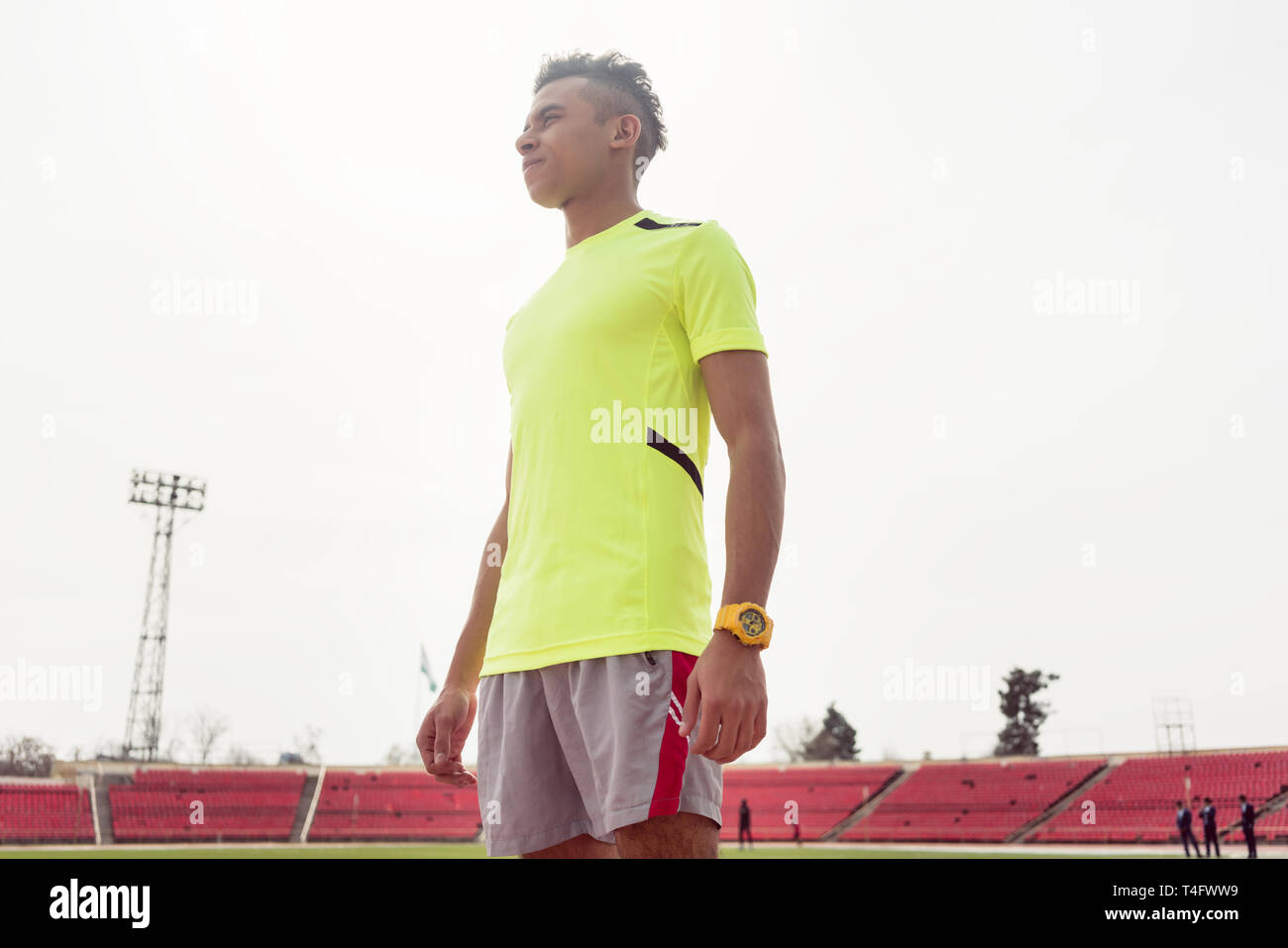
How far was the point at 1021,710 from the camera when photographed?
2277 inches

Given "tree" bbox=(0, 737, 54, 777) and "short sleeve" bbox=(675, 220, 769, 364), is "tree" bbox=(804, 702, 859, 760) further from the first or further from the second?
"short sleeve" bbox=(675, 220, 769, 364)

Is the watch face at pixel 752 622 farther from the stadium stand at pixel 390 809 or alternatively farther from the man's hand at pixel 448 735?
the stadium stand at pixel 390 809

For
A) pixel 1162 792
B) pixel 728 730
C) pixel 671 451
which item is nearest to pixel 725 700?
pixel 728 730

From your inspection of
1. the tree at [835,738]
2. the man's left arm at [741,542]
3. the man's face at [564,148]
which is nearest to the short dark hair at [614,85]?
the man's face at [564,148]

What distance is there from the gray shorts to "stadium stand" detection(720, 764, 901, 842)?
34375mm

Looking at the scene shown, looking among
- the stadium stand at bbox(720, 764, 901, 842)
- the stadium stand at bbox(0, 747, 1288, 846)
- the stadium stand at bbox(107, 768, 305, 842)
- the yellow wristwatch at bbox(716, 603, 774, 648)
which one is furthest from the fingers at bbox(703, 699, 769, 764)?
the stadium stand at bbox(107, 768, 305, 842)

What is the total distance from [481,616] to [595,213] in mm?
992

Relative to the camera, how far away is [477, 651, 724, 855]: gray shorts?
1.67 metres

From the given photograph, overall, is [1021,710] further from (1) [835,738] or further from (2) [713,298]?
(2) [713,298]
